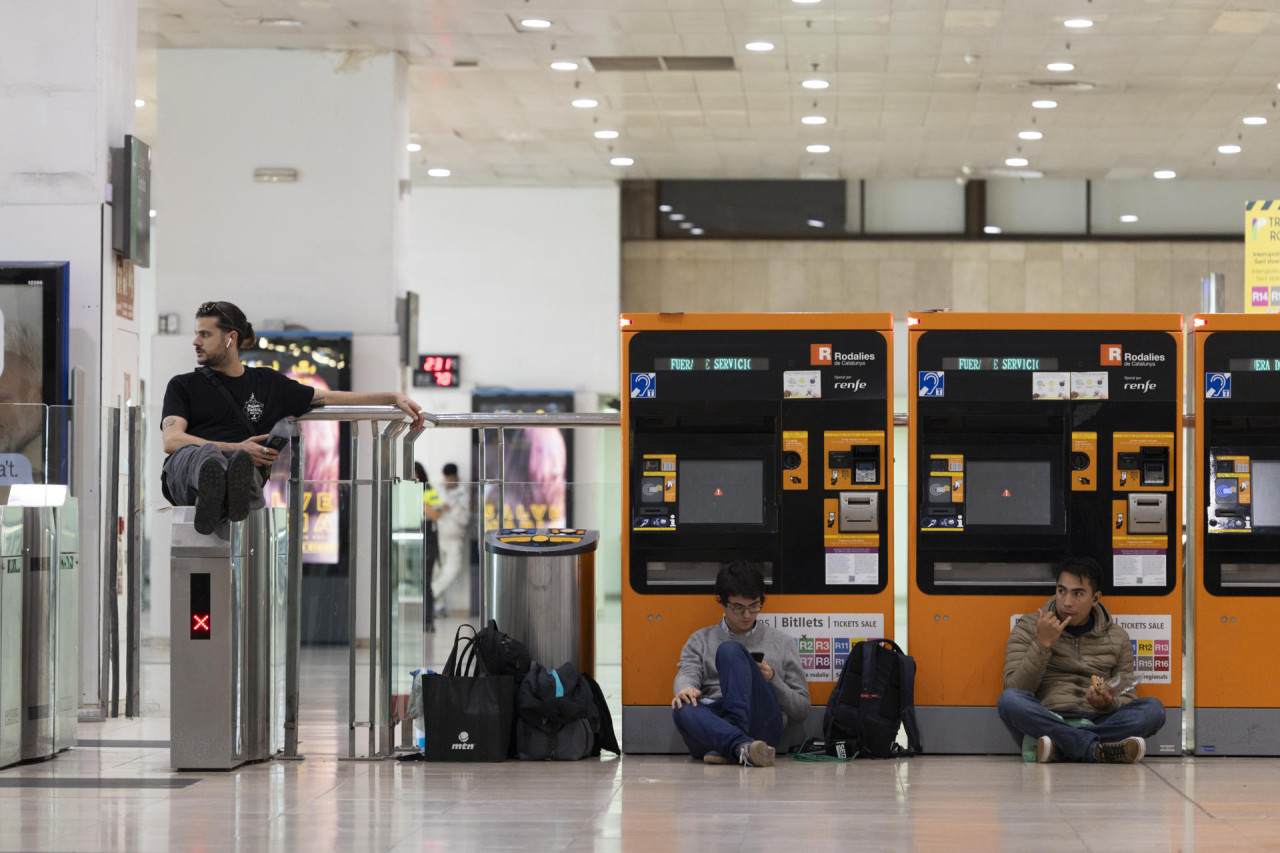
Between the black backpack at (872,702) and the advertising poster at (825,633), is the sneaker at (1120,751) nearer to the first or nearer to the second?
the black backpack at (872,702)

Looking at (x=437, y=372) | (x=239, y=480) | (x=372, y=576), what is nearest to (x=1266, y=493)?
(x=372, y=576)

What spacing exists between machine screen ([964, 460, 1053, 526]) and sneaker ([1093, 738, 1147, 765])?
931 mm

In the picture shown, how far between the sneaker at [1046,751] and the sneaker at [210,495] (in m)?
3.32

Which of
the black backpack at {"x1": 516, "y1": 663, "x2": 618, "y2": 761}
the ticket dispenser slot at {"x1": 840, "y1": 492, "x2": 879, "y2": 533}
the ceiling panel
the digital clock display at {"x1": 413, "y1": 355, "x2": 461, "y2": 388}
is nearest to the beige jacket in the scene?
the ticket dispenser slot at {"x1": 840, "y1": 492, "x2": 879, "y2": 533}

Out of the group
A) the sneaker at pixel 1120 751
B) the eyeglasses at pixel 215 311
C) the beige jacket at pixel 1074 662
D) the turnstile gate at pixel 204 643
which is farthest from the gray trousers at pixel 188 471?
the sneaker at pixel 1120 751

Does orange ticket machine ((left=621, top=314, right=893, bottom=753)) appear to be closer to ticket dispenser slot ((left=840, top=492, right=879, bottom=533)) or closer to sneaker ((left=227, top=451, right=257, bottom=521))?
ticket dispenser slot ((left=840, top=492, right=879, bottom=533))

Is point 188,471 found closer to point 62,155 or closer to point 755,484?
point 755,484

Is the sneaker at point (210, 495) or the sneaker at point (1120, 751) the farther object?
the sneaker at point (1120, 751)

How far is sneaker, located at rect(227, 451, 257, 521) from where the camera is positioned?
557 cm

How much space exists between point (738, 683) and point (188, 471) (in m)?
2.24

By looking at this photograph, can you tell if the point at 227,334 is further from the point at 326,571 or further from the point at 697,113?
the point at 697,113

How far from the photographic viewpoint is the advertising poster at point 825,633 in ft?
20.4

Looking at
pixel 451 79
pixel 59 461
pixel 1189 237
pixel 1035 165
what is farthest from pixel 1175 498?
pixel 1189 237

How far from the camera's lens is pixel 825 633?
246 inches
